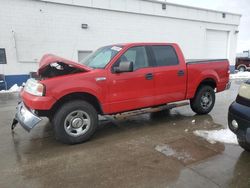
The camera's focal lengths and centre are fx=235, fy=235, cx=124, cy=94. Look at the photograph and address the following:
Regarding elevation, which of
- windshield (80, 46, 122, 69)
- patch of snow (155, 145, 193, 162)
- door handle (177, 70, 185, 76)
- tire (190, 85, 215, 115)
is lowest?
patch of snow (155, 145, 193, 162)

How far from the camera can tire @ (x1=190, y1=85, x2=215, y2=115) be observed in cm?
628

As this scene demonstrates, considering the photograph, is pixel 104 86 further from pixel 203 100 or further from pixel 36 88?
pixel 203 100

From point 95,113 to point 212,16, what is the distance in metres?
18.6

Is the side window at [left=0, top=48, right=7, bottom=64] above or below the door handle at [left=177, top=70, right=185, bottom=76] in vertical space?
above

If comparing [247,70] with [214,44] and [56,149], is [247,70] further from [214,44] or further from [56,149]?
[56,149]

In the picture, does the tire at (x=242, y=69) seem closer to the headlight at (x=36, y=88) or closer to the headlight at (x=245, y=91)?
the headlight at (x=245, y=91)

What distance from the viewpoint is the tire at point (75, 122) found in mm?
4289

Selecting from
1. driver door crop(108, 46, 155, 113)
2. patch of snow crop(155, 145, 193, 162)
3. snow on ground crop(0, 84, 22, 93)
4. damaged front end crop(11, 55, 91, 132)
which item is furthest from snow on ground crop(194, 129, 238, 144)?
snow on ground crop(0, 84, 22, 93)

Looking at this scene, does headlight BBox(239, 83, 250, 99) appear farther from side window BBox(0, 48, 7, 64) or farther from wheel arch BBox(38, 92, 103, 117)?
side window BBox(0, 48, 7, 64)

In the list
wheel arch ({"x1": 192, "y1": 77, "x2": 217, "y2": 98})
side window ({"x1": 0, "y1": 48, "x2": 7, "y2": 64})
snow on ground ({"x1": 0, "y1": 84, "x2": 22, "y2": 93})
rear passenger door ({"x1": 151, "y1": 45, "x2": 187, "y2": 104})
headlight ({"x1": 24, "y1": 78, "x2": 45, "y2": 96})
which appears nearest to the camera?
headlight ({"x1": 24, "y1": 78, "x2": 45, "y2": 96})

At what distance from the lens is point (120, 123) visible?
5.84m

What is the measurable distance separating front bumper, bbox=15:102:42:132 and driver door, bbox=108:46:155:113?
1.43 m

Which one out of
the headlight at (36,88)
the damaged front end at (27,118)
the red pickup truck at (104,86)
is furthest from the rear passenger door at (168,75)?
the damaged front end at (27,118)

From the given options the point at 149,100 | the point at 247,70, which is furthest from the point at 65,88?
the point at 247,70
